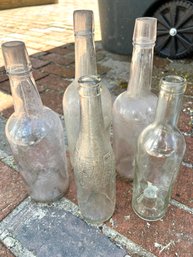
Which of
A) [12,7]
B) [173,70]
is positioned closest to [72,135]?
[173,70]

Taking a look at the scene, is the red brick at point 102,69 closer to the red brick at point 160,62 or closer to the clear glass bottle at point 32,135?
the red brick at point 160,62

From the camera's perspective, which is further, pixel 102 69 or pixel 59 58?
Result: pixel 59 58

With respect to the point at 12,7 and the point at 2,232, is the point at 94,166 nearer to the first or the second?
the point at 2,232

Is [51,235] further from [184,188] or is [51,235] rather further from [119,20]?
[119,20]

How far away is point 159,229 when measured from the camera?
0.63 m

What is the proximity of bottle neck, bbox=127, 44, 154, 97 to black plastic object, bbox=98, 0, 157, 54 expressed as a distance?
0.98 meters

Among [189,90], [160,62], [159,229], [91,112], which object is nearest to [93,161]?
[91,112]

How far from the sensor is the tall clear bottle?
0.53m

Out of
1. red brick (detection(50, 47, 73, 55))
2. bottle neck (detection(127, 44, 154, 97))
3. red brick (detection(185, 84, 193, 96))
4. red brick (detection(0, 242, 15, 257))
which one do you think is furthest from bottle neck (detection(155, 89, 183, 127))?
red brick (detection(50, 47, 73, 55))

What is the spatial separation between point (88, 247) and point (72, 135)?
0.27 metres

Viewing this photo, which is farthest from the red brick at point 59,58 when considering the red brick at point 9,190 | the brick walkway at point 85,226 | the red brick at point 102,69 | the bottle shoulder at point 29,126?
the bottle shoulder at point 29,126

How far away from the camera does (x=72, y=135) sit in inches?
27.3

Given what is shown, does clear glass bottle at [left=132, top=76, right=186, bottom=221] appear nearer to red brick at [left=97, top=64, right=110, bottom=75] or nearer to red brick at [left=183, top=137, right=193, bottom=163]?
red brick at [left=183, top=137, right=193, bottom=163]

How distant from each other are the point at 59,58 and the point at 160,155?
115 centimetres
